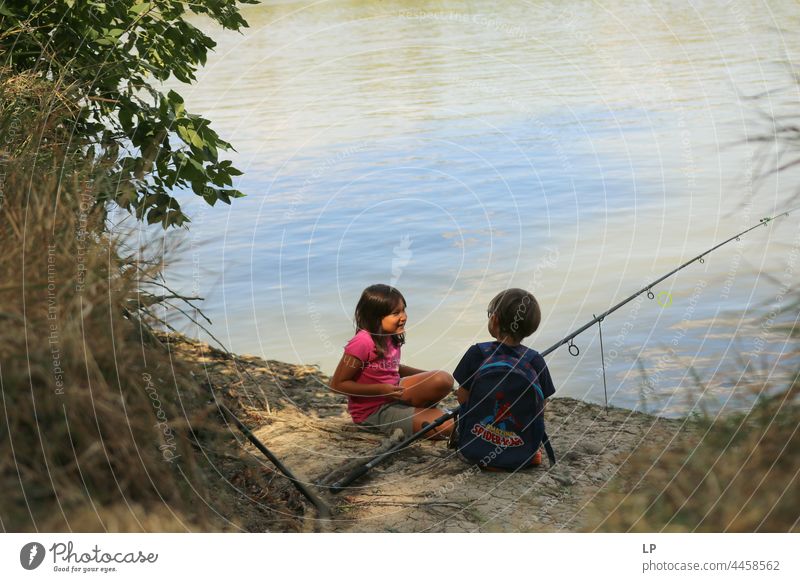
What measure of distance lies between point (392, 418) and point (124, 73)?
7.53ft

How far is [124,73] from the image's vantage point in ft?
16.3

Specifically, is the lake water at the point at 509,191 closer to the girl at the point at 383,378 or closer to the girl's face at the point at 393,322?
the girl at the point at 383,378

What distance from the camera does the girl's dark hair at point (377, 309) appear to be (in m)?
5.27

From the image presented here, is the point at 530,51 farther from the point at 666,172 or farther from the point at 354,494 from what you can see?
the point at 354,494

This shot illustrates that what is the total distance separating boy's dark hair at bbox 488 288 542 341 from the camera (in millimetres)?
4730

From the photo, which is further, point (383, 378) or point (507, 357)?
point (383, 378)

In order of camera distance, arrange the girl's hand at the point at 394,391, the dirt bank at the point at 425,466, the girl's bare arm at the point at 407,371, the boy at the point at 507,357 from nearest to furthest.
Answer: the dirt bank at the point at 425,466 → the boy at the point at 507,357 → the girl's hand at the point at 394,391 → the girl's bare arm at the point at 407,371

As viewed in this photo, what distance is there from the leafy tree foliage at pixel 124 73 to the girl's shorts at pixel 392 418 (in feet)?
4.75

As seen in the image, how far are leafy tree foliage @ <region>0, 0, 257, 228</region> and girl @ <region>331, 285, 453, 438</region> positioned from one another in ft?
3.38

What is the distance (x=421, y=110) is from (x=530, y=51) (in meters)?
4.86
